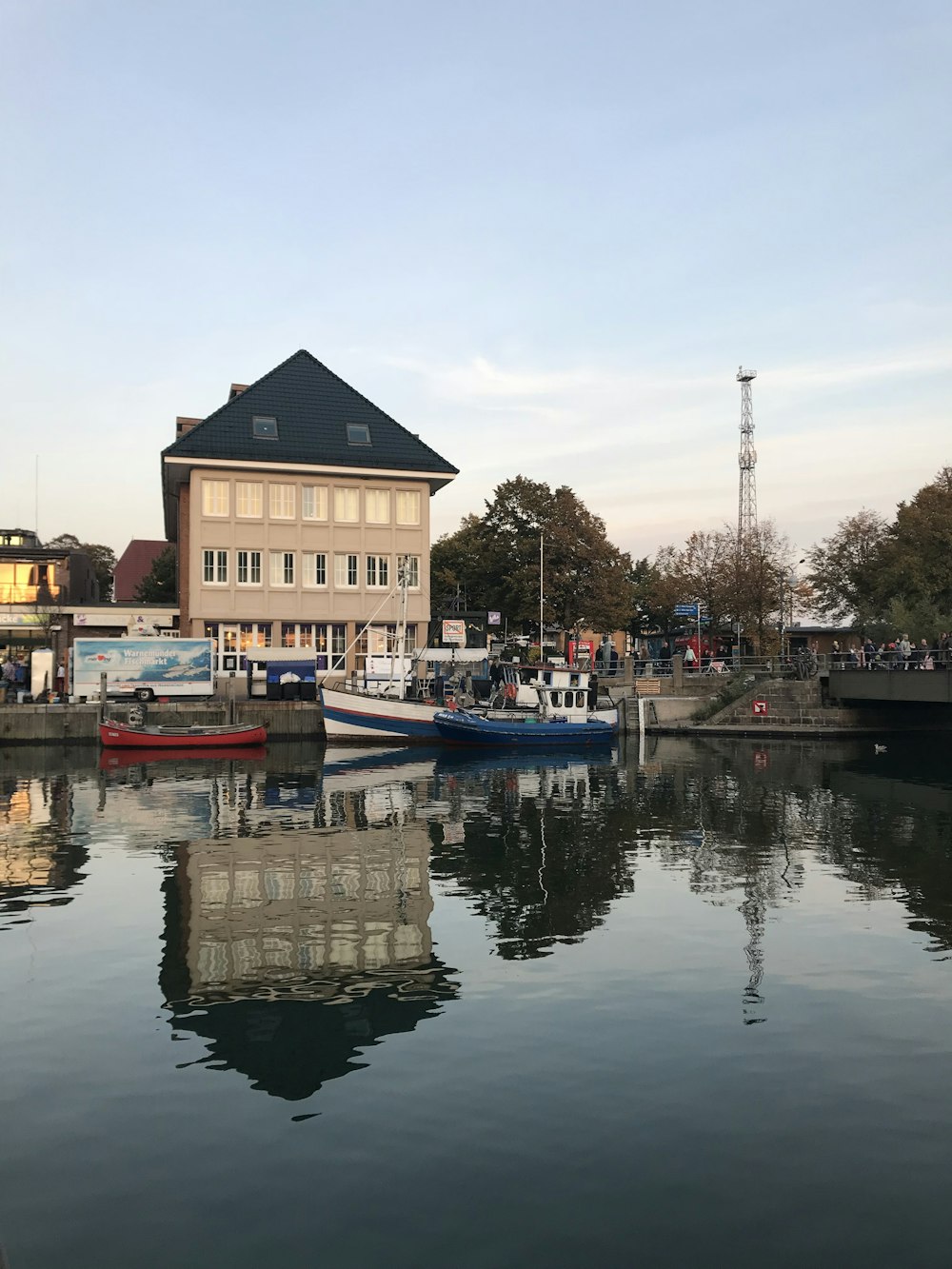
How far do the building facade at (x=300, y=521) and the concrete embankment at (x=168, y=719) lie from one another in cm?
727

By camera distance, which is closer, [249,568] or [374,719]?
[374,719]

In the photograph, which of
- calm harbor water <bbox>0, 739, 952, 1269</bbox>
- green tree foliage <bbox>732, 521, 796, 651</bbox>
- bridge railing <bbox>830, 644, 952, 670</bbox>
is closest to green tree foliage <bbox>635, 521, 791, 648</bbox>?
green tree foliage <bbox>732, 521, 796, 651</bbox>

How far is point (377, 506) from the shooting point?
69.5 meters

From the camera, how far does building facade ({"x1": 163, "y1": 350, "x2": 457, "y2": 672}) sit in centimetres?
6581

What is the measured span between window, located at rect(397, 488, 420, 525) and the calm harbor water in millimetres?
45106

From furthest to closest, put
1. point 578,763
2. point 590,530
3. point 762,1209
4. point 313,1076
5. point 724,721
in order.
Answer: point 590,530 → point 724,721 → point 578,763 → point 313,1076 → point 762,1209

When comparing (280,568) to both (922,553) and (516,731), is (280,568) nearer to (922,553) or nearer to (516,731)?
(516,731)

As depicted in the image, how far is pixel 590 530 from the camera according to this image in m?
84.1

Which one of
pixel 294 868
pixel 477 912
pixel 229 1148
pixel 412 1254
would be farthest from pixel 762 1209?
pixel 294 868

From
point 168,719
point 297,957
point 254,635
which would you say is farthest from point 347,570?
point 297,957

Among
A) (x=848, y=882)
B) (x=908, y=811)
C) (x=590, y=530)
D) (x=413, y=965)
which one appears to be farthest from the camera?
(x=590, y=530)

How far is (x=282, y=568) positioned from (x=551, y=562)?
2486cm

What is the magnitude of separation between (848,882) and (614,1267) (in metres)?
15.5

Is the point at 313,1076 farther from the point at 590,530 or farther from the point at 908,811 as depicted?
the point at 590,530
